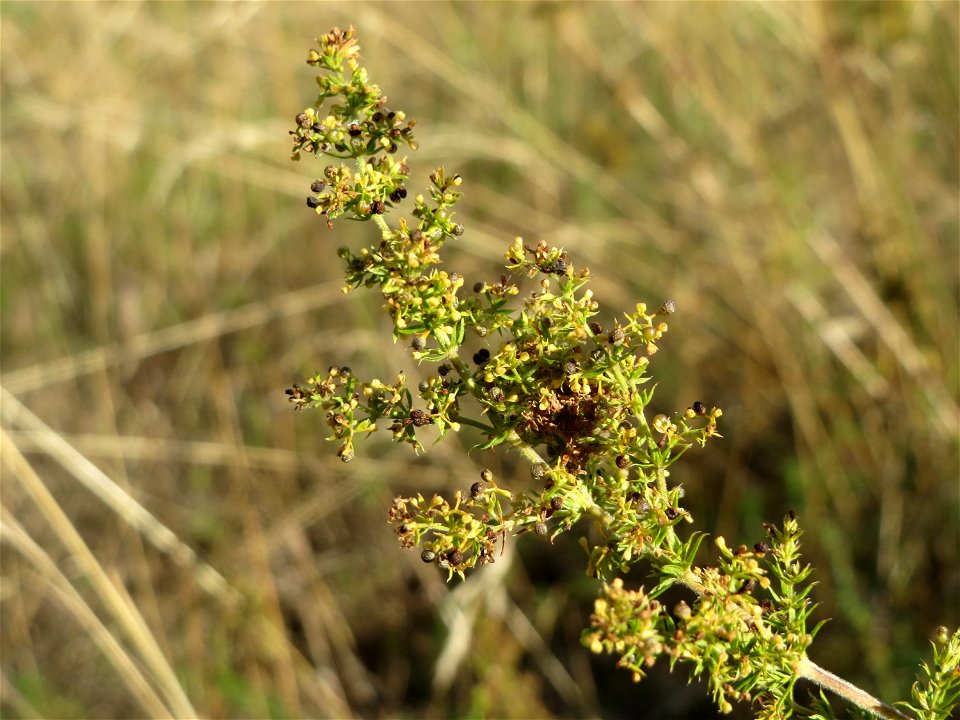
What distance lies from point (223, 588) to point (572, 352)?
2976 mm

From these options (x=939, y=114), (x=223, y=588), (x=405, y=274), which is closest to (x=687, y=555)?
(x=405, y=274)

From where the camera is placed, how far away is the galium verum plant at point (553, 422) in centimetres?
118

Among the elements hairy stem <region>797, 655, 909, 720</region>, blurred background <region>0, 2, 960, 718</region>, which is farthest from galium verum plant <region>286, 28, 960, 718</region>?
blurred background <region>0, 2, 960, 718</region>

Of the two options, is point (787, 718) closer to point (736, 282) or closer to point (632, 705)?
→ point (632, 705)

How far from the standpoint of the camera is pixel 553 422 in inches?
49.2

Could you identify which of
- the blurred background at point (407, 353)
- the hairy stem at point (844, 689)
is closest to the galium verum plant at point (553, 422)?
the hairy stem at point (844, 689)

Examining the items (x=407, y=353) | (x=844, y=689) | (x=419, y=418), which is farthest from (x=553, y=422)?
(x=407, y=353)

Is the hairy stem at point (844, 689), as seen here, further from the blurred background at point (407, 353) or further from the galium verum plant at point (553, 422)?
the blurred background at point (407, 353)

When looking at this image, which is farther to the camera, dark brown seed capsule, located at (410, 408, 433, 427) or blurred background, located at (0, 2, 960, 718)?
blurred background, located at (0, 2, 960, 718)

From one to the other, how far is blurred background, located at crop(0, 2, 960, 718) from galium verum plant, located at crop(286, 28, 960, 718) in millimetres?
1799

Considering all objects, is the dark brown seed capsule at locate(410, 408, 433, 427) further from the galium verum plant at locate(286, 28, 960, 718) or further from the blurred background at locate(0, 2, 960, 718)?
the blurred background at locate(0, 2, 960, 718)

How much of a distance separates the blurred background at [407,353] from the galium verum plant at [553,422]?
A: 5.90 feet

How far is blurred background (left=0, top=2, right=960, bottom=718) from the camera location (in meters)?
3.79

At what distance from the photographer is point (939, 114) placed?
452 centimetres
